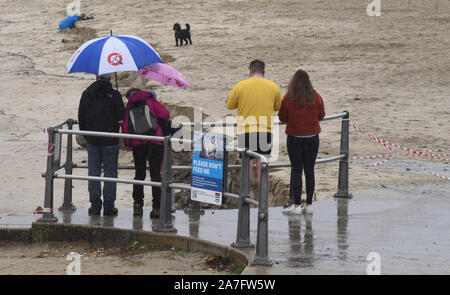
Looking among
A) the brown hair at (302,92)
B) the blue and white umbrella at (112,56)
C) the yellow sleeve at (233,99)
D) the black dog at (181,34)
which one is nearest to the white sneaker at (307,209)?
the brown hair at (302,92)

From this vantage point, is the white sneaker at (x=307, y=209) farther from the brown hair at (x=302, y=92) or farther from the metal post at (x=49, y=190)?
the metal post at (x=49, y=190)

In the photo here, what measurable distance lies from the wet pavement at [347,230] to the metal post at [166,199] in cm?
15

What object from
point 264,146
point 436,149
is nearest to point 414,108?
point 436,149

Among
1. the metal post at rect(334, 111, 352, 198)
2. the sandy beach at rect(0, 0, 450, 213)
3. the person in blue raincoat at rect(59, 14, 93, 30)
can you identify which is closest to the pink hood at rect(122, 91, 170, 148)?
the metal post at rect(334, 111, 352, 198)

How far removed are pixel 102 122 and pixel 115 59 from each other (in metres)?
0.70

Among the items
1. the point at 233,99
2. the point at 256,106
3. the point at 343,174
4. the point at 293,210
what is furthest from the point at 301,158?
the point at 343,174

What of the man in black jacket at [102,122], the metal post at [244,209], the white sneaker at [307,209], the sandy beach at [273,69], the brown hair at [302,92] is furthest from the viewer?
the sandy beach at [273,69]

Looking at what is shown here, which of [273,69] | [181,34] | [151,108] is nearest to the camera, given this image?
[151,108]

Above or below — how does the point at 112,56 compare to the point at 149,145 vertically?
above

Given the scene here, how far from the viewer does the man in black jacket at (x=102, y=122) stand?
396 inches

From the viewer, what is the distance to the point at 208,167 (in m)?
9.13

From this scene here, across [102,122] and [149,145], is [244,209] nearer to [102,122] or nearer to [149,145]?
[149,145]
